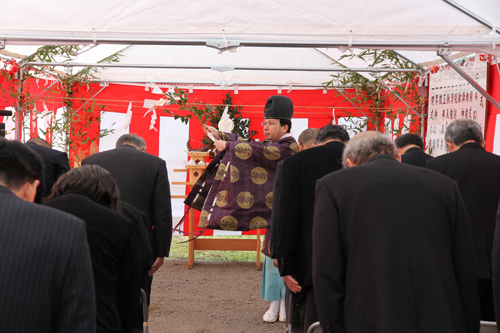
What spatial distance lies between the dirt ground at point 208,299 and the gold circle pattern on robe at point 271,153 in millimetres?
1553

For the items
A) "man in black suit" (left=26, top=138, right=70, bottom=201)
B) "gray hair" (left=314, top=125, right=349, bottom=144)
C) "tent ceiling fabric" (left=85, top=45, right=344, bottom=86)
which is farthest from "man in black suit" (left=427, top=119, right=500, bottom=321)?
"tent ceiling fabric" (left=85, top=45, right=344, bottom=86)

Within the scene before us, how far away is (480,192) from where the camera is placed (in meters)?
2.79

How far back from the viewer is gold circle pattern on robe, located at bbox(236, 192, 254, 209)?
3.56 m

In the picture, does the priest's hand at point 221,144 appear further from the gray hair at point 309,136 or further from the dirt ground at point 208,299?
the dirt ground at point 208,299

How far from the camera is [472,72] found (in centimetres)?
412

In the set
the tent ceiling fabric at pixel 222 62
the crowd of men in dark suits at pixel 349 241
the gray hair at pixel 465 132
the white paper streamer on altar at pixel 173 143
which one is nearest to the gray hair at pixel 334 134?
the crowd of men in dark suits at pixel 349 241

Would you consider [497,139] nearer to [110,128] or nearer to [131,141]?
[131,141]

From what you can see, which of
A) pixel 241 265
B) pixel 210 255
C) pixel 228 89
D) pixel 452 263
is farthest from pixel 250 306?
pixel 228 89

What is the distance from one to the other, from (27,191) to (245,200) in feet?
8.13

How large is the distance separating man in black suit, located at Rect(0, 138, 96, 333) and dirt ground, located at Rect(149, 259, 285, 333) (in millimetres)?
3138

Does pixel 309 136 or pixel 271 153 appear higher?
pixel 309 136

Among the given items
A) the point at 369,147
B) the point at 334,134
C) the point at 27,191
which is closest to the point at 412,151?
the point at 334,134

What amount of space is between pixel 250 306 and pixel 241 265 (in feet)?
5.93

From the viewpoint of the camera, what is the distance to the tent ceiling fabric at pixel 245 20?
131 inches
